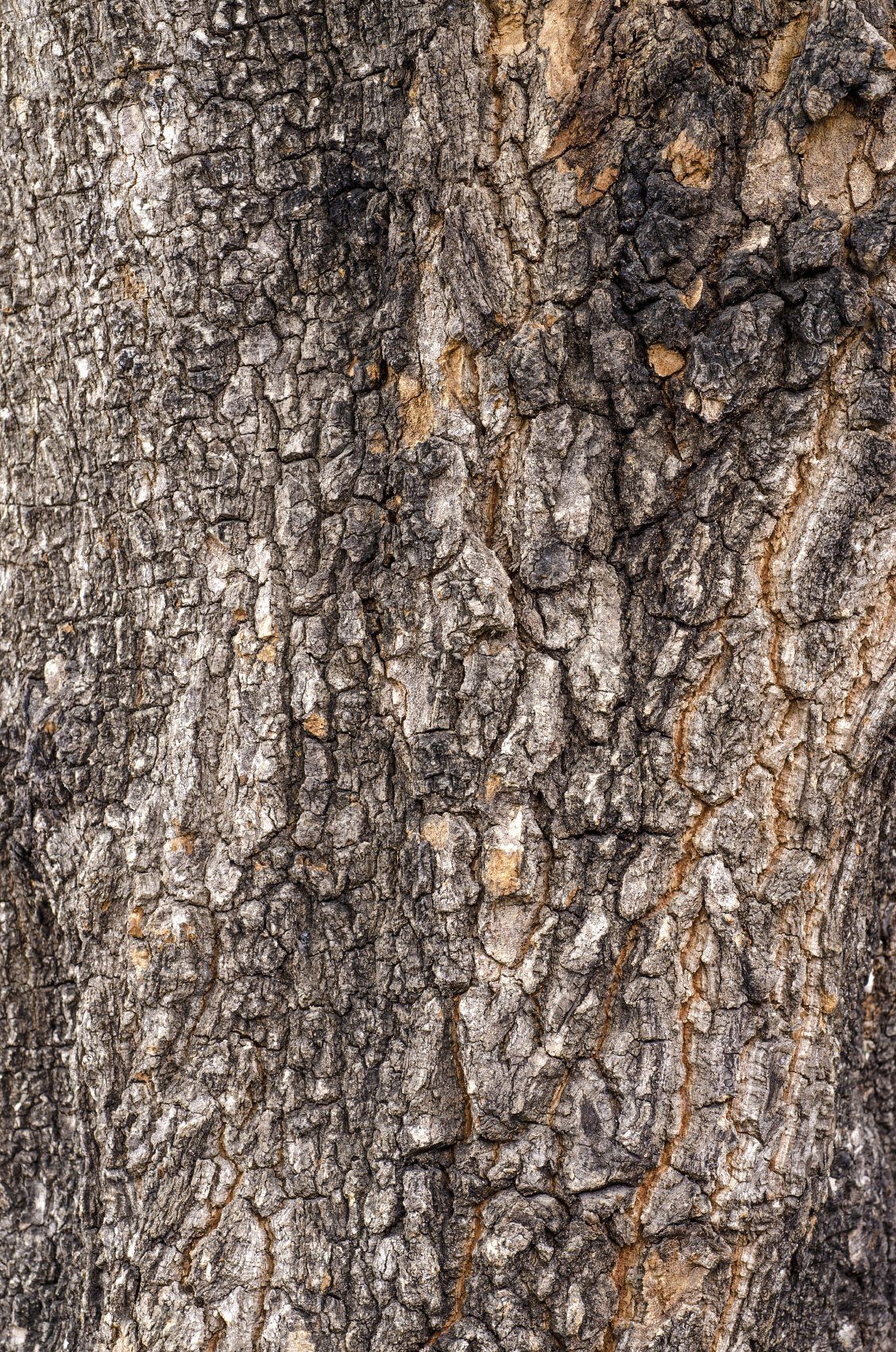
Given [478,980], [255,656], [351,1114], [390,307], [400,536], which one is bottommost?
[351,1114]

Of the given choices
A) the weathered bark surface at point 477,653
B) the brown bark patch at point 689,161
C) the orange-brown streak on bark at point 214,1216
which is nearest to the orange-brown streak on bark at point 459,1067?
the weathered bark surface at point 477,653

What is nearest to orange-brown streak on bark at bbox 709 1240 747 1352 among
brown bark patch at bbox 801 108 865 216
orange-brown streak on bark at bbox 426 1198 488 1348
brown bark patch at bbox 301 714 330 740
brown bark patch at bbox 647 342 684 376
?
orange-brown streak on bark at bbox 426 1198 488 1348

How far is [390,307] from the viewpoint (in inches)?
56.4

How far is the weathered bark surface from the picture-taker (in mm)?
1354

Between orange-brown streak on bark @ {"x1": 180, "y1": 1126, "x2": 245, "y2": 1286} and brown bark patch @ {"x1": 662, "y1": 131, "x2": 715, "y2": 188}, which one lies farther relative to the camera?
orange-brown streak on bark @ {"x1": 180, "y1": 1126, "x2": 245, "y2": 1286}

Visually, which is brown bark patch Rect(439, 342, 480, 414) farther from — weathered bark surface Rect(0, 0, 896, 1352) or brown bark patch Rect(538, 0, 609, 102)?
brown bark patch Rect(538, 0, 609, 102)

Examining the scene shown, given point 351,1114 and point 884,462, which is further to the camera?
point 351,1114

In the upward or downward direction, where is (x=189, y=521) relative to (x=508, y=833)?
upward

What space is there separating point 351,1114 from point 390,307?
1.23m

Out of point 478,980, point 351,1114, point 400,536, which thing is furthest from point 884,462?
point 351,1114

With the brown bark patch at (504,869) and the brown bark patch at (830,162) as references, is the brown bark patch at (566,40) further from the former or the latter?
the brown bark patch at (504,869)

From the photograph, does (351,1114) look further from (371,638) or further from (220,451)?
(220,451)

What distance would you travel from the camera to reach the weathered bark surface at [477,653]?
4.44 ft

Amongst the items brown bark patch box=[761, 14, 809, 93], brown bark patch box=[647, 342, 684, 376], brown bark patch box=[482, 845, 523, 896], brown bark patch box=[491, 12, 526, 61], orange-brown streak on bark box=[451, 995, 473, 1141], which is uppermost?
brown bark patch box=[491, 12, 526, 61]
